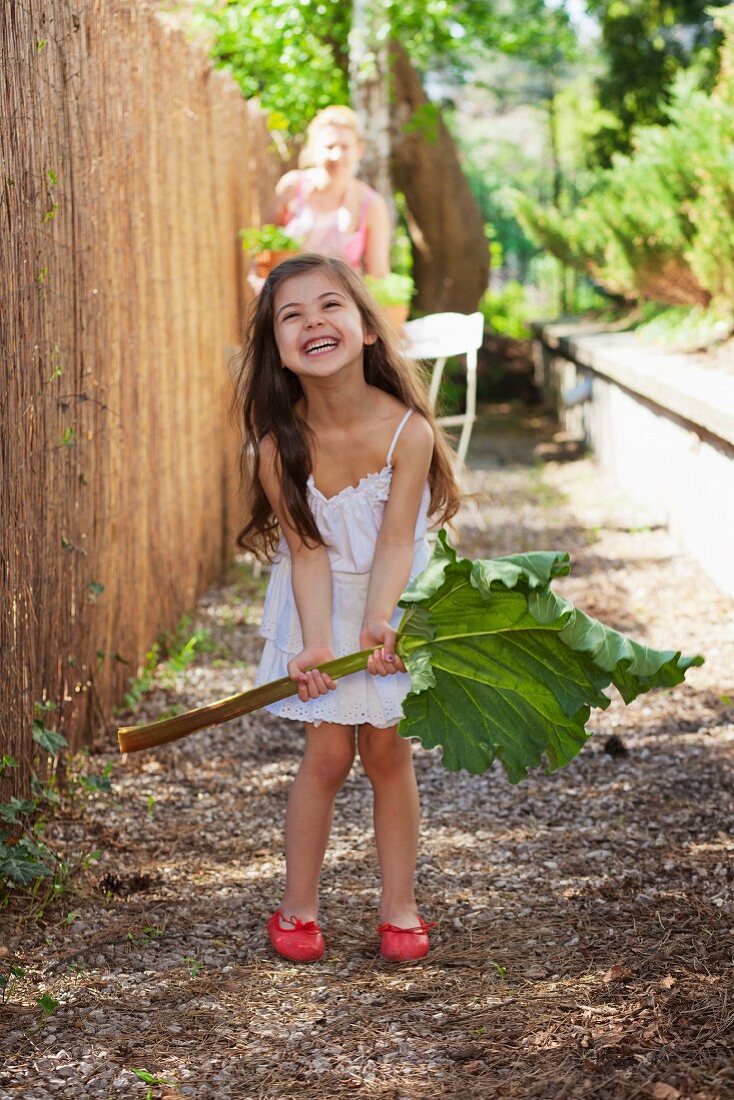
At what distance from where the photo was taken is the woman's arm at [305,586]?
258 centimetres

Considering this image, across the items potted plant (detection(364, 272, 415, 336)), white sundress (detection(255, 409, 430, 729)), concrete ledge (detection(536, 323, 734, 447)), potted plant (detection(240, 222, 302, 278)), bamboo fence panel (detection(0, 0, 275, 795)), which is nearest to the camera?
white sundress (detection(255, 409, 430, 729))

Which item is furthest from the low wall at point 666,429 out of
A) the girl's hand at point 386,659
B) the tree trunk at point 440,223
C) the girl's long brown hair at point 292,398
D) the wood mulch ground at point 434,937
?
the tree trunk at point 440,223

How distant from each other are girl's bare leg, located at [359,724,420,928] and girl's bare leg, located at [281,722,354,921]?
0.06m

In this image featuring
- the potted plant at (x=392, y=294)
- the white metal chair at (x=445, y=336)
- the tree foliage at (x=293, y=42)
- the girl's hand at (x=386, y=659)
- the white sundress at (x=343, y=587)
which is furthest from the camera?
the tree foliage at (x=293, y=42)

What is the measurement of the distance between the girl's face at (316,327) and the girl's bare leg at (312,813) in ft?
2.39

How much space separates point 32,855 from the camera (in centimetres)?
278

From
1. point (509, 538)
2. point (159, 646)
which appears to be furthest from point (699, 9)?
point (159, 646)

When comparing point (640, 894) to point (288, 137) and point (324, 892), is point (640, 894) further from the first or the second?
point (288, 137)

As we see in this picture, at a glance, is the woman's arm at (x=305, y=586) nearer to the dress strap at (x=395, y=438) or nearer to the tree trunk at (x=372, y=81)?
the dress strap at (x=395, y=438)

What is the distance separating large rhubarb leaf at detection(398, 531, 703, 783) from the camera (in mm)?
2340

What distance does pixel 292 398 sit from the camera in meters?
2.81

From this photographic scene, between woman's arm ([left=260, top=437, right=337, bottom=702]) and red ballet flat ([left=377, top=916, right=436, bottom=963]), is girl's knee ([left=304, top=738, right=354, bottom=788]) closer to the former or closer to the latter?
woman's arm ([left=260, top=437, right=337, bottom=702])

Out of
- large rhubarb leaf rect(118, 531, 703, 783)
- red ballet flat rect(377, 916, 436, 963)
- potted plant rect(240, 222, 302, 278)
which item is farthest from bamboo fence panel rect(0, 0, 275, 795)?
red ballet flat rect(377, 916, 436, 963)

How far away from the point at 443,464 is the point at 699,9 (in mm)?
9645
